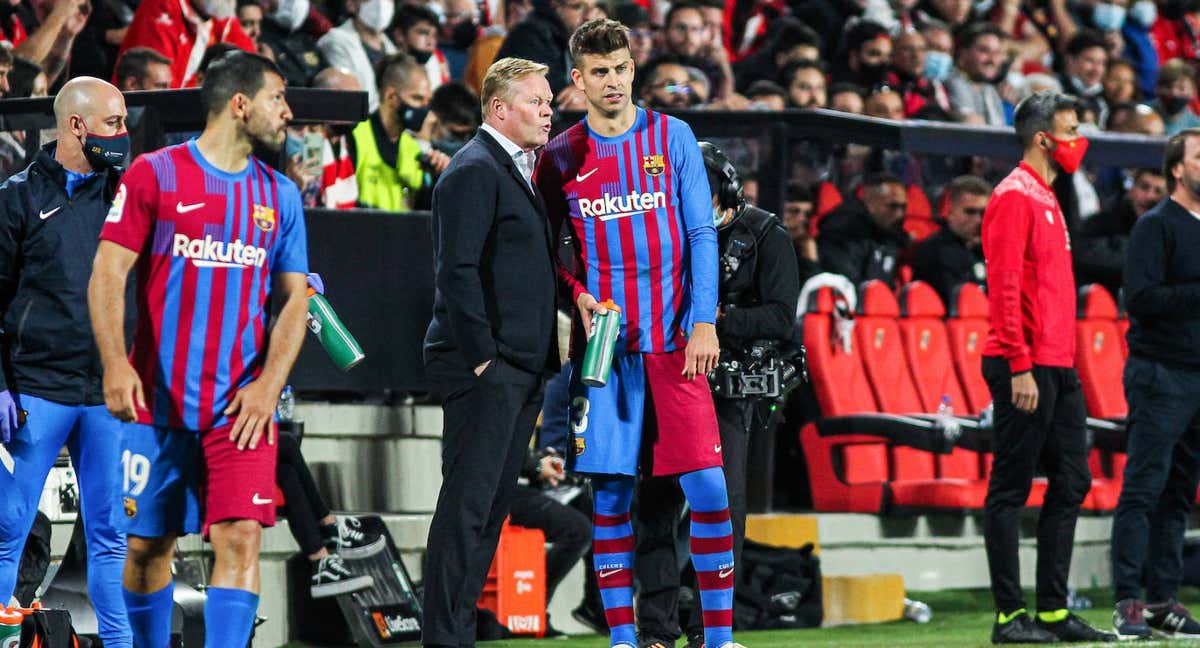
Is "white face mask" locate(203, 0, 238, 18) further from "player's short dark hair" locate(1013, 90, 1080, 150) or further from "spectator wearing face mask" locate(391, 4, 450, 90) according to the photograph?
"player's short dark hair" locate(1013, 90, 1080, 150)

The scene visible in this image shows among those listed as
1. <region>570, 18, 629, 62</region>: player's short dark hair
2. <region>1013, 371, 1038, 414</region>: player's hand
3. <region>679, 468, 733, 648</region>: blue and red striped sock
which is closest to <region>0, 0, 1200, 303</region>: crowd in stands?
<region>570, 18, 629, 62</region>: player's short dark hair

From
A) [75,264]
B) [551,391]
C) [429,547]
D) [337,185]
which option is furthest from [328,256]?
[429,547]

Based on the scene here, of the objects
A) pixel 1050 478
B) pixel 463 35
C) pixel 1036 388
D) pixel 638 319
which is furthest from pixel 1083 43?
pixel 638 319

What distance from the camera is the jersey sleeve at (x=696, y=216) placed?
20.3 ft

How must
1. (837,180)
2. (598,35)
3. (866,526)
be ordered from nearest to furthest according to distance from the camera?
(598,35)
(866,526)
(837,180)

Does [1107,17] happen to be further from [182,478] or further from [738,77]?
[182,478]

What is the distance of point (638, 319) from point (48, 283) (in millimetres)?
1990

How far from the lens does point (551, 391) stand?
8742mm

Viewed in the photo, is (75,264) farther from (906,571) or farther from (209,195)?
(906,571)

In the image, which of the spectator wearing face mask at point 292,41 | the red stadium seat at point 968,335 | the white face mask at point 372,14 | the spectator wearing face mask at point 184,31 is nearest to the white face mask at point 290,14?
the spectator wearing face mask at point 292,41

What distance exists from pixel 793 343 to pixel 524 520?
1986 mm

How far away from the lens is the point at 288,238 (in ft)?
17.6

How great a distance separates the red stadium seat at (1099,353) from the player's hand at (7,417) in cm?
713

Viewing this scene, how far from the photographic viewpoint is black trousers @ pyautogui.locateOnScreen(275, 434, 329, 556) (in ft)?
25.3
